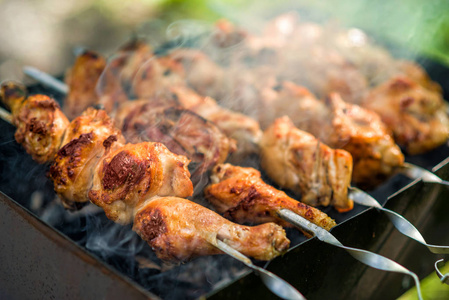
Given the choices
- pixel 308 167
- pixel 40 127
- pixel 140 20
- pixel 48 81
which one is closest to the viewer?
pixel 40 127

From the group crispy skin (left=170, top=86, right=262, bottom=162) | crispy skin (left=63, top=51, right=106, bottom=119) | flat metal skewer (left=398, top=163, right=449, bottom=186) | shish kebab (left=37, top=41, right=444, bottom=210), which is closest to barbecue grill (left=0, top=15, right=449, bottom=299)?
flat metal skewer (left=398, top=163, right=449, bottom=186)

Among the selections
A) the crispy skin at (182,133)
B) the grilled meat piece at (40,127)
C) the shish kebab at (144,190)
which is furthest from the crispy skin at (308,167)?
the grilled meat piece at (40,127)

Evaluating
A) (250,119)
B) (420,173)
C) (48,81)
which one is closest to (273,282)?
(250,119)

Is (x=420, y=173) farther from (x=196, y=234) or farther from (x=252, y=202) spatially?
(x=196, y=234)

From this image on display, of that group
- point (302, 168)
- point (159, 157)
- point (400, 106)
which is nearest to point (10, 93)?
point (159, 157)

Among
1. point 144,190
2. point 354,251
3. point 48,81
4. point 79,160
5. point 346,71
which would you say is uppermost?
point 48,81

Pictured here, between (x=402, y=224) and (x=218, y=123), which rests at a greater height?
(x=218, y=123)

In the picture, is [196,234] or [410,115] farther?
[410,115]
